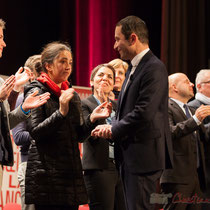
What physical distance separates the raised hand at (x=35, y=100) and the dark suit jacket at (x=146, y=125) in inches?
17.3

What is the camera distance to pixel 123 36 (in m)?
2.61

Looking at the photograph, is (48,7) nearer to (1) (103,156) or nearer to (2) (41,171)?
(1) (103,156)

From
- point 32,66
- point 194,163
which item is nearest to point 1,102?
point 32,66

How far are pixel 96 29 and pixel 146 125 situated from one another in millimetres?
3959

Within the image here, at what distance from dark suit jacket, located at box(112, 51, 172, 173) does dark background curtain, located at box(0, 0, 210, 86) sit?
3.46 metres

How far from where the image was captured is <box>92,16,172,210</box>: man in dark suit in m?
2.37

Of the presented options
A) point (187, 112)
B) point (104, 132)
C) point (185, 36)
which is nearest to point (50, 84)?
point (104, 132)

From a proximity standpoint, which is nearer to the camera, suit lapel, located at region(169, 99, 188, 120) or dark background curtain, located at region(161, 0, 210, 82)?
suit lapel, located at region(169, 99, 188, 120)

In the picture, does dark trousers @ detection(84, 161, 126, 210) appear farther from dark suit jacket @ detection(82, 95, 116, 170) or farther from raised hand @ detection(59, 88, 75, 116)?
raised hand @ detection(59, 88, 75, 116)

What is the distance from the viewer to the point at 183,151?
3.49 m

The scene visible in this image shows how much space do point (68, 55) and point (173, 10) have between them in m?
3.97

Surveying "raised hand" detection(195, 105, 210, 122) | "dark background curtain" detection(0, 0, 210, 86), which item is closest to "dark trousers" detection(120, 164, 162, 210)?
"raised hand" detection(195, 105, 210, 122)

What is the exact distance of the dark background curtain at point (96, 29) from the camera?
5820 millimetres

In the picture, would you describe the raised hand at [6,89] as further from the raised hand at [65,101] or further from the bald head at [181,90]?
the bald head at [181,90]
